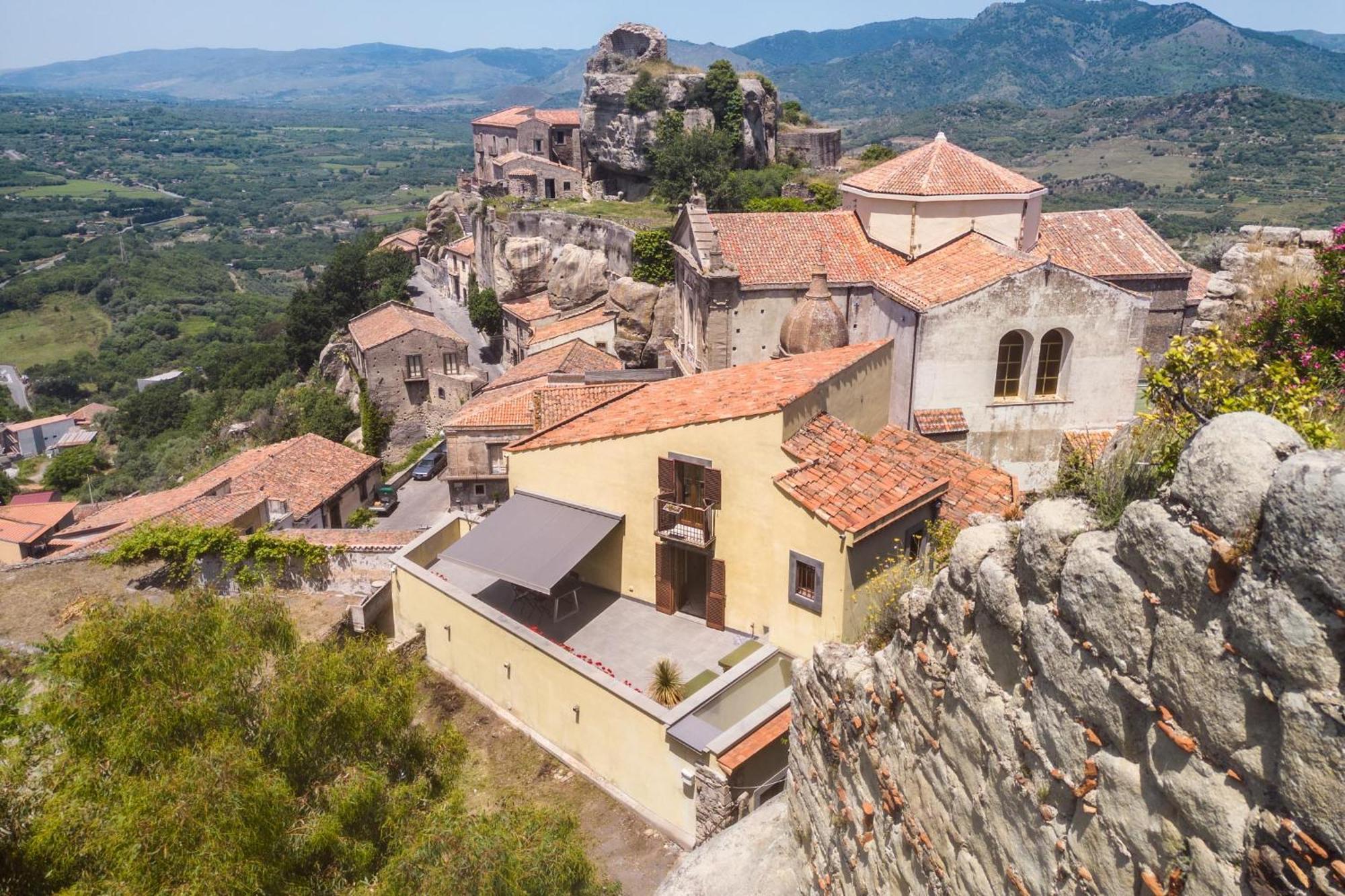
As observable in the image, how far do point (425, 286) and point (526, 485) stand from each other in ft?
219

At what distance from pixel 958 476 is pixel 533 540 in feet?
29.8

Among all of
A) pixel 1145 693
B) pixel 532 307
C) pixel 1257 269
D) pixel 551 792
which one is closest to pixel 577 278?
pixel 532 307

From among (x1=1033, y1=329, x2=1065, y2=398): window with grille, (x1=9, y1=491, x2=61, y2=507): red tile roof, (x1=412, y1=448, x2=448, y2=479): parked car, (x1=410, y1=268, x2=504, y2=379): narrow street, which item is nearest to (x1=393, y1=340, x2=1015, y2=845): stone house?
(x1=1033, y1=329, x2=1065, y2=398): window with grille

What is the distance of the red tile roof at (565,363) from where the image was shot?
42.1 meters

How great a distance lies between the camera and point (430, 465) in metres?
45.7

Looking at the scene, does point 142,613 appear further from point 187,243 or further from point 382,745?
point 187,243

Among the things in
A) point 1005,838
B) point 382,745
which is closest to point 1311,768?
point 1005,838

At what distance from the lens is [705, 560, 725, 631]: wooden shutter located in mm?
18562

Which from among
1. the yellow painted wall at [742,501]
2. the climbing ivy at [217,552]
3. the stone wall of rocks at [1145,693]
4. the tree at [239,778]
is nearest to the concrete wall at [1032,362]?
the yellow painted wall at [742,501]

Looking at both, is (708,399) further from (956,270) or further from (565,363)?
(565,363)

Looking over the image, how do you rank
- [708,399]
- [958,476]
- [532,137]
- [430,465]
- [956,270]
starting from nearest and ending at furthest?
[958,476]
[708,399]
[956,270]
[430,465]
[532,137]

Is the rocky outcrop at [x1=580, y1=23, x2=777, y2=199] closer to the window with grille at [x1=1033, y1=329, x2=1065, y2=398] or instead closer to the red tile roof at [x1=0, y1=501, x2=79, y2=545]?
the red tile roof at [x1=0, y1=501, x2=79, y2=545]

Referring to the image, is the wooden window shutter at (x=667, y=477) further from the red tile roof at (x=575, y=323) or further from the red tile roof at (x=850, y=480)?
the red tile roof at (x=575, y=323)

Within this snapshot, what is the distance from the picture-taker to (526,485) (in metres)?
21.3
